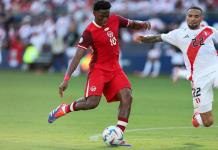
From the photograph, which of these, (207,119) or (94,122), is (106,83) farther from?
(94,122)

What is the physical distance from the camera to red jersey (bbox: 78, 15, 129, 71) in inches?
454

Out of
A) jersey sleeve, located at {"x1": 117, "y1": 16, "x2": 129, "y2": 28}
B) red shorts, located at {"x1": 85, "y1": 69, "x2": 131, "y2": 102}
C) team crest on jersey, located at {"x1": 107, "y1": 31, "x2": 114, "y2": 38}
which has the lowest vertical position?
red shorts, located at {"x1": 85, "y1": 69, "x2": 131, "y2": 102}

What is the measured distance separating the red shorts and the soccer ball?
2.27 ft

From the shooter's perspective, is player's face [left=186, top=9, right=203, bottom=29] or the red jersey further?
player's face [left=186, top=9, right=203, bottom=29]

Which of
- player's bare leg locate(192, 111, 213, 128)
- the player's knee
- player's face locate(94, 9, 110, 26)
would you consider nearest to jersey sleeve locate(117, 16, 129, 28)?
player's face locate(94, 9, 110, 26)

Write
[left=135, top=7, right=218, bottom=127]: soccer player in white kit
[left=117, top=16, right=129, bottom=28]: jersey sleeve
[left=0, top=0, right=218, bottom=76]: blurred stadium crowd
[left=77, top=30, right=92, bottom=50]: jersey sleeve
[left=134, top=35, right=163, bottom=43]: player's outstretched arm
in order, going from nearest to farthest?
[left=77, top=30, right=92, bottom=50]: jersey sleeve < [left=117, top=16, right=129, bottom=28]: jersey sleeve < [left=135, top=7, right=218, bottom=127]: soccer player in white kit < [left=134, top=35, right=163, bottom=43]: player's outstretched arm < [left=0, top=0, right=218, bottom=76]: blurred stadium crowd

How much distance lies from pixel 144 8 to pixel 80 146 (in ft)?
71.2

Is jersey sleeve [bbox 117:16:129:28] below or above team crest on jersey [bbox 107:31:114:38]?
above

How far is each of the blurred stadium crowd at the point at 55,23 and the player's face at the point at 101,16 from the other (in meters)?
18.9

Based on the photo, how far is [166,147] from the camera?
35.9ft

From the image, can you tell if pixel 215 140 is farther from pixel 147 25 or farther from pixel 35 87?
pixel 35 87

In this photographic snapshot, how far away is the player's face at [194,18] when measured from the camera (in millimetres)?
11906


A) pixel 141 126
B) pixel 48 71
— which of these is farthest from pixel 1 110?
pixel 48 71

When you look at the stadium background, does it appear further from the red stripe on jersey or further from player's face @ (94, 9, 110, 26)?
player's face @ (94, 9, 110, 26)
